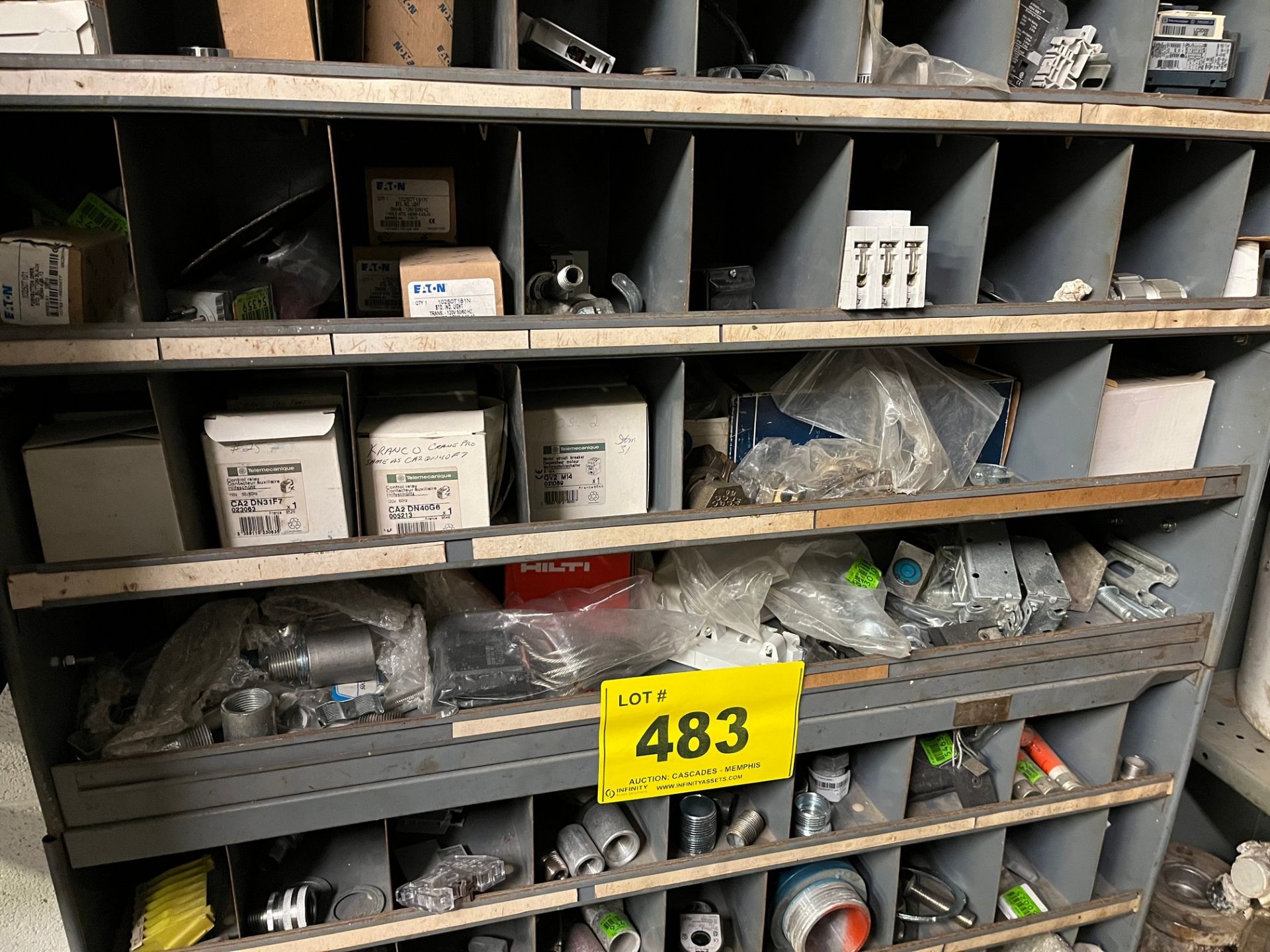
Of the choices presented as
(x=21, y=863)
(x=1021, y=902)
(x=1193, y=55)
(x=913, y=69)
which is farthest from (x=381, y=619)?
(x=1193, y=55)

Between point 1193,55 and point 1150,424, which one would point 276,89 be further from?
point 1150,424

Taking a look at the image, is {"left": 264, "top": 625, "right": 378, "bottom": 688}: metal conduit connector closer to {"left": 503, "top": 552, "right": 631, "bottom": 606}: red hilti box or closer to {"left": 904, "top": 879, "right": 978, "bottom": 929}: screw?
{"left": 503, "top": 552, "right": 631, "bottom": 606}: red hilti box

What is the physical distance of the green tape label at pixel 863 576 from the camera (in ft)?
4.77

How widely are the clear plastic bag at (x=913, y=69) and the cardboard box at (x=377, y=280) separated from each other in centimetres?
70

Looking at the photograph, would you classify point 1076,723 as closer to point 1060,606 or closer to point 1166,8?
point 1060,606

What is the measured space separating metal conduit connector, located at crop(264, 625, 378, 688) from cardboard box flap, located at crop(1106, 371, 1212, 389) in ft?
4.15

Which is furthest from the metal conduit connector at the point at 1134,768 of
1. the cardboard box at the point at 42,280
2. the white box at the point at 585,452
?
the cardboard box at the point at 42,280

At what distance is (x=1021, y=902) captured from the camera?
5.48 ft

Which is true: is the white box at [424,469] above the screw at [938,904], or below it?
above

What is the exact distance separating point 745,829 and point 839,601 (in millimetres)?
422

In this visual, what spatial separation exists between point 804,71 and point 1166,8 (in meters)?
0.61

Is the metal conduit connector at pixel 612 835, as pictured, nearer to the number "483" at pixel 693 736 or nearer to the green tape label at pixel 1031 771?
the number "483" at pixel 693 736

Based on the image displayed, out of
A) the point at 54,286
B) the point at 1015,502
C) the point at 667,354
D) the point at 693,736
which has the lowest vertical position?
the point at 693,736

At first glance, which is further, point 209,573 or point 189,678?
point 189,678
